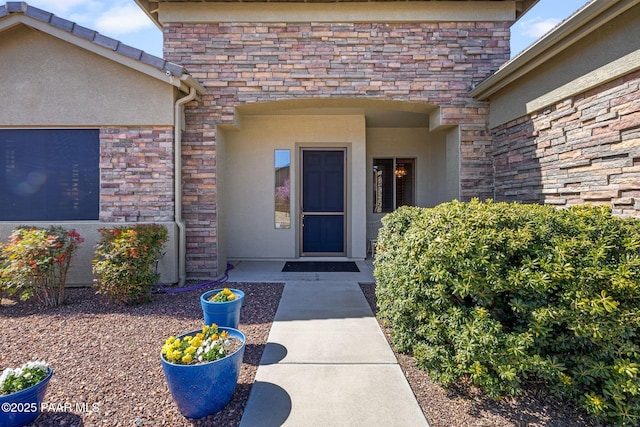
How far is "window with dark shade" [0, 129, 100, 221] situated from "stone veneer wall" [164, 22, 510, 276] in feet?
5.10

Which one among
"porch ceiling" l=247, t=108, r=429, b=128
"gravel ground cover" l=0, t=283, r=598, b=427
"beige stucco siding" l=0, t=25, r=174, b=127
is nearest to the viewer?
"gravel ground cover" l=0, t=283, r=598, b=427

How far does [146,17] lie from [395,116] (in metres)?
5.48

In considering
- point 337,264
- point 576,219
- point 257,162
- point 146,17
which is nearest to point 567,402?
point 576,219

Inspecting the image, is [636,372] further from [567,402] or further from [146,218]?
[146,218]

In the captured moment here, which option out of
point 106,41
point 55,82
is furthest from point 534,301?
point 55,82

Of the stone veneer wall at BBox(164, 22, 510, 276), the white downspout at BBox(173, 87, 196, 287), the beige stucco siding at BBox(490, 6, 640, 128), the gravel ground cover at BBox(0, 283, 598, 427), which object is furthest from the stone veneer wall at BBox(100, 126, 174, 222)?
the beige stucco siding at BBox(490, 6, 640, 128)

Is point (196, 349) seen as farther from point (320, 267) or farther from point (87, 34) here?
point (87, 34)

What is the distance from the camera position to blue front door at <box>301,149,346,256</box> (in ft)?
25.3

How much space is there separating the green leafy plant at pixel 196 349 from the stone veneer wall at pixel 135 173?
142 inches

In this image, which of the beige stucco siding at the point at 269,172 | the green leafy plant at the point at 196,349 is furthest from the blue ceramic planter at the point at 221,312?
the beige stucco siding at the point at 269,172

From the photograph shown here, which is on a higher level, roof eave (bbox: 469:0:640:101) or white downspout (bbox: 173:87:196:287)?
roof eave (bbox: 469:0:640:101)

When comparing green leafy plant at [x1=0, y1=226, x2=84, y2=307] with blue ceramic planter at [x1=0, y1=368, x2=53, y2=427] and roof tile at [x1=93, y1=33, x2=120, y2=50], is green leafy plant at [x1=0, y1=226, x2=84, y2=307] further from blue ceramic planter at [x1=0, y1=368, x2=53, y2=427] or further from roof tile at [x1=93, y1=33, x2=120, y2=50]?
roof tile at [x1=93, y1=33, x2=120, y2=50]

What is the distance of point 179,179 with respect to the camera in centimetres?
561

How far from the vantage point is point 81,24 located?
16.7 ft
